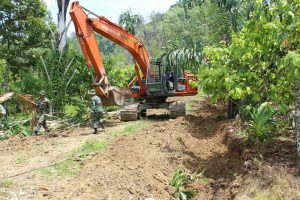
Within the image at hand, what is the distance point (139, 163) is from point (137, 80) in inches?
300

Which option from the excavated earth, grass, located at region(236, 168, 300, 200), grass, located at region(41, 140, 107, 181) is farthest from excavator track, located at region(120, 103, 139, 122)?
Answer: grass, located at region(236, 168, 300, 200)

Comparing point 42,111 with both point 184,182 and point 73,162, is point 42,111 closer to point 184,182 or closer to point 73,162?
point 73,162

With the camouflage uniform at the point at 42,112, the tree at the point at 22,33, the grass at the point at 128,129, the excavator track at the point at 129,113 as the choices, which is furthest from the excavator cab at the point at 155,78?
the tree at the point at 22,33

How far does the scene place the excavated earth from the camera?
20.9 ft

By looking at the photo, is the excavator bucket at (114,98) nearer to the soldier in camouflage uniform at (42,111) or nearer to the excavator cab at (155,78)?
the excavator cab at (155,78)

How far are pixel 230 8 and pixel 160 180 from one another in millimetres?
8882

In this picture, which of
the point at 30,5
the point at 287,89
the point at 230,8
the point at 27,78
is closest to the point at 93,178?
the point at 287,89

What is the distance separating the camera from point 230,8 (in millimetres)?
14039

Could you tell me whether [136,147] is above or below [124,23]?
below

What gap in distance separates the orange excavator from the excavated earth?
2074 millimetres

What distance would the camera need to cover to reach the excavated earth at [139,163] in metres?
6.38

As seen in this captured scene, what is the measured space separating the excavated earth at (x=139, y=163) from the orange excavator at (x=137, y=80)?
2074mm

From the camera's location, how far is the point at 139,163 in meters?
7.81

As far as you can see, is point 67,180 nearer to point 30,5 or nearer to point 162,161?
point 162,161
